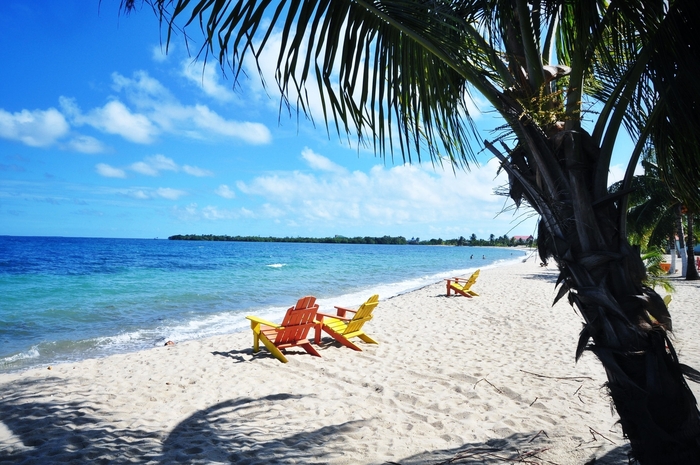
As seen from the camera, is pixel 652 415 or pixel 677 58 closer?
pixel 677 58

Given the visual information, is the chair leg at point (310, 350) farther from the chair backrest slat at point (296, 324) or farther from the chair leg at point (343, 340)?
the chair leg at point (343, 340)

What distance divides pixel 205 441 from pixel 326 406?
1.23m

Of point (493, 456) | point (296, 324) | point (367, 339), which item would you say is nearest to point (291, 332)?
point (296, 324)

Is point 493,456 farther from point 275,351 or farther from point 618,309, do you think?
point 275,351

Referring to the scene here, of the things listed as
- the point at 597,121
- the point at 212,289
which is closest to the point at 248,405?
the point at 597,121

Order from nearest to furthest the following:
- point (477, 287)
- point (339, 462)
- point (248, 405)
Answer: point (339, 462) < point (248, 405) < point (477, 287)

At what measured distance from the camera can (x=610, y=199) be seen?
194 cm

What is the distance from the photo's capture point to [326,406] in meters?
4.40

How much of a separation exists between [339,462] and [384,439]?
22.0 inches

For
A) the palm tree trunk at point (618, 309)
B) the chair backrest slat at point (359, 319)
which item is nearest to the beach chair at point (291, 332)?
the chair backrest slat at point (359, 319)

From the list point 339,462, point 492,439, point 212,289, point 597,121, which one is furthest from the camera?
point 212,289

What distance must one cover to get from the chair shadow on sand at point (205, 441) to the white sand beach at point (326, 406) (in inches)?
0.6

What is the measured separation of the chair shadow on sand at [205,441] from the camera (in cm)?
322

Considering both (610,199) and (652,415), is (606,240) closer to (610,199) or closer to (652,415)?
(610,199)
